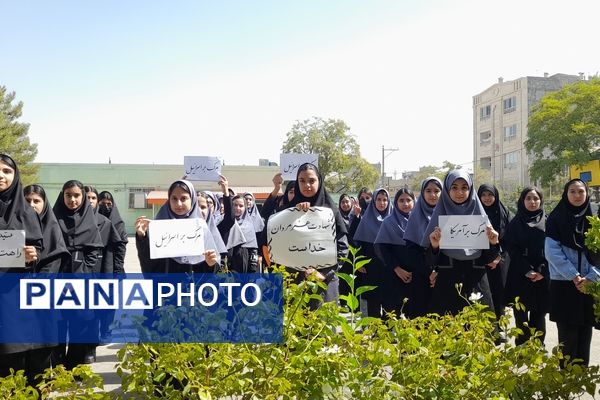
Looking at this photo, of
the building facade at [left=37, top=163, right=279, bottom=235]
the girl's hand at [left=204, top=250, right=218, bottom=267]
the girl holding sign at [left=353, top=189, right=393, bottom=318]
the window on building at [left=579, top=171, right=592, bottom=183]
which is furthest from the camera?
the building facade at [left=37, top=163, right=279, bottom=235]

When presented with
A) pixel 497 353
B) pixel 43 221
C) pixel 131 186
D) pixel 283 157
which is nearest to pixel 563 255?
pixel 497 353

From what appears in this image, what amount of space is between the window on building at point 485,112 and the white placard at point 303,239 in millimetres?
67530

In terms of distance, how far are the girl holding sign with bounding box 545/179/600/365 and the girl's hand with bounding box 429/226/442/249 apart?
2.71 feet

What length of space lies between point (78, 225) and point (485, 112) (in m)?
68.2

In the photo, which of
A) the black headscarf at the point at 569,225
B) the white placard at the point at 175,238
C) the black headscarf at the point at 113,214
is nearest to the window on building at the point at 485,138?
the black headscarf at the point at 113,214

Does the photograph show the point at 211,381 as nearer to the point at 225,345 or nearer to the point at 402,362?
the point at 225,345

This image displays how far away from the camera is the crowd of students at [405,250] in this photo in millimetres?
3857

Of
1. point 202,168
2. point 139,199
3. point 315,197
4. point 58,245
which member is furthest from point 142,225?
point 139,199

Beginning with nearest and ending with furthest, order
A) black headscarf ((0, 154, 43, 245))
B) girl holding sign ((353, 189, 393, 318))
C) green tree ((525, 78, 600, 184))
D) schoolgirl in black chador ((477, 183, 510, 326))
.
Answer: black headscarf ((0, 154, 43, 245))
schoolgirl in black chador ((477, 183, 510, 326))
girl holding sign ((353, 189, 393, 318))
green tree ((525, 78, 600, 184))

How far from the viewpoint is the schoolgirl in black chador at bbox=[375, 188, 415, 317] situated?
6188mm

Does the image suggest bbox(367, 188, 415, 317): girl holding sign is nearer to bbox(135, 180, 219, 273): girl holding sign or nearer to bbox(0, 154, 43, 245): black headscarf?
bbox(135, 180, 219, 273): girl holding sign

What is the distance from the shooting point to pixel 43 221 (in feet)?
13.4

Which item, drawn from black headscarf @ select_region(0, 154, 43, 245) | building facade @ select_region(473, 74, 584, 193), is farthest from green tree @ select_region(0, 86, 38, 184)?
building facade @ select_region(473, 74, 584, 193)

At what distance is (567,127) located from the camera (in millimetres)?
33406
